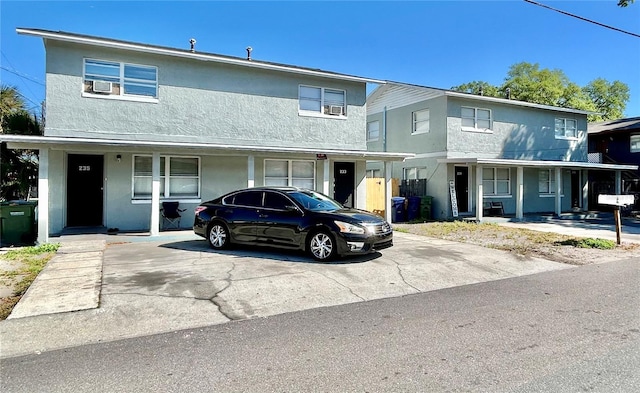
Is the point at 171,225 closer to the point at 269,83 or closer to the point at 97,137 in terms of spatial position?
the point at 97,137

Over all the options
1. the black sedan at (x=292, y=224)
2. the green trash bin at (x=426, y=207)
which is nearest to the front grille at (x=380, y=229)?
the black sedan at (x=292, y=224)

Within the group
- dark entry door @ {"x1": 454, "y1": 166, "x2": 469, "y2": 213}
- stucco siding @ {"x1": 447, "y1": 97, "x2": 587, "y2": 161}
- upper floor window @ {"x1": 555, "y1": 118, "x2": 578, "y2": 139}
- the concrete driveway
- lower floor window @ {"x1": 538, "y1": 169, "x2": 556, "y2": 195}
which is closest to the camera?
the concrete driveway

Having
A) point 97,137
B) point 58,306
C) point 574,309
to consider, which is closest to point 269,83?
point 97,137

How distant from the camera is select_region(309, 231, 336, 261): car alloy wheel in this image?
8.51 m

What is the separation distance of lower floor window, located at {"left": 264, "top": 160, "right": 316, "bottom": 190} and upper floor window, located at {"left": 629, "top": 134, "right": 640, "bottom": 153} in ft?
75.7

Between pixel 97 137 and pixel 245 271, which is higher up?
pixel 97 137

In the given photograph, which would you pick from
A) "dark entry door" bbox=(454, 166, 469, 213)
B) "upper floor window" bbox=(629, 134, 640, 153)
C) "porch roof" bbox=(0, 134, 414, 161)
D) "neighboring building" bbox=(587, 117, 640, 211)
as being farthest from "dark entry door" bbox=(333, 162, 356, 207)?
"upper floor window" bbox=(629, 134, 640, 153)

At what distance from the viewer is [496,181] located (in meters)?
20.3

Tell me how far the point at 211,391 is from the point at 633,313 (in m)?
5.57

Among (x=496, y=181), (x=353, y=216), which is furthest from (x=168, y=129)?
(x=496, y=181)

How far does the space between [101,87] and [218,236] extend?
642 cm

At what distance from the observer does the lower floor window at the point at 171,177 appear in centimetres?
1298

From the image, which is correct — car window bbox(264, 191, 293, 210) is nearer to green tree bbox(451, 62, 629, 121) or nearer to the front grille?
the front grille

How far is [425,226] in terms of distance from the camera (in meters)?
16.1
